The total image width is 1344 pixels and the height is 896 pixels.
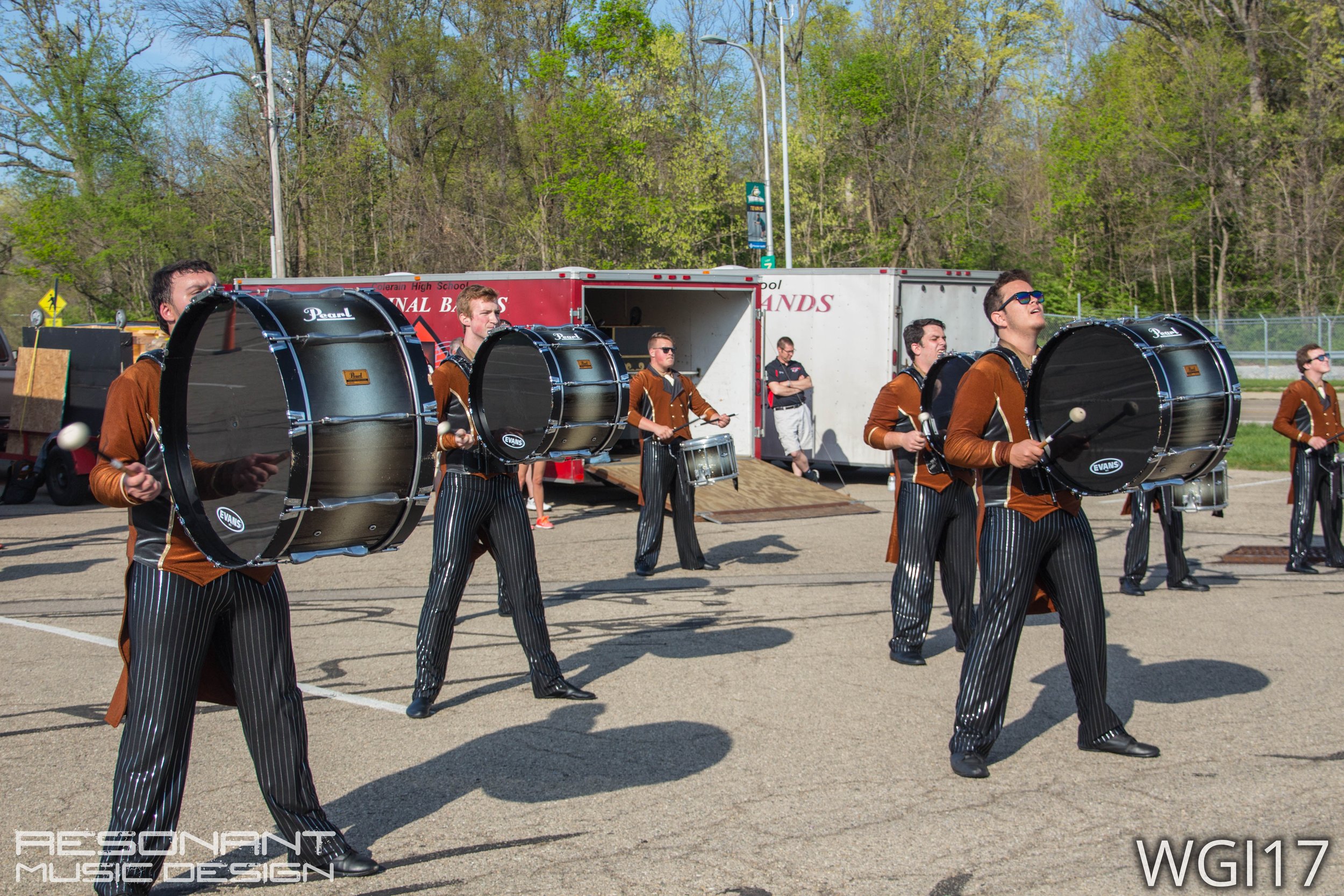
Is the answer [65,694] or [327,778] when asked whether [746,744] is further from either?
[65,694]

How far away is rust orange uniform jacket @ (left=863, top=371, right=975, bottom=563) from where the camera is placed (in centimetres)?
717

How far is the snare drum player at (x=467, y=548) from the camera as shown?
20.0 feet

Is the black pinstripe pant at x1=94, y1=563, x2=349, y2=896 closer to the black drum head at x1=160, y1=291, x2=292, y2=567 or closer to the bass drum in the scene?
the black drum head at x1=160, y1=291, x2=292, y2=567

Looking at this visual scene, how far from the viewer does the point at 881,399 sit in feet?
24.6

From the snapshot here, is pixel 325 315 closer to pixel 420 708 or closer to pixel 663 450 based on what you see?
pixel 420 708

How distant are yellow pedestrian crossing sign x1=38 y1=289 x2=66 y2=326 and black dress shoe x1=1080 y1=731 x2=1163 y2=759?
78.8 feet

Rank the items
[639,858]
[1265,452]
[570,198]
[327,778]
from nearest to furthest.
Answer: [639,858]
[327,778]
[1265,452]
[570,198]

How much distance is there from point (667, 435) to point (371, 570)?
2865 millimetres

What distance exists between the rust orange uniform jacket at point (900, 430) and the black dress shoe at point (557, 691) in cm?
204

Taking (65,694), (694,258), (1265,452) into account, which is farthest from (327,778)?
(694,258)

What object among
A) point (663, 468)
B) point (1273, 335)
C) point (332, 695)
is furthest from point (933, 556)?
point (1273, 335)

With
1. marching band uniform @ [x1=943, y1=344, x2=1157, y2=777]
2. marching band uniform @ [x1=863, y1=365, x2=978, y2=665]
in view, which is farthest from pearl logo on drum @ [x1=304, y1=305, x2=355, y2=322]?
marching band uniform @ [x1=863, y1=365, x2=978, y2=665]

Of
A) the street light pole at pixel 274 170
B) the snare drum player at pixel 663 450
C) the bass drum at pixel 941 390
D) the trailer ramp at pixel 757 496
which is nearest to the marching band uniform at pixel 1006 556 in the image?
the bass drum at pixel 941 390

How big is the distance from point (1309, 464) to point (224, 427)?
355 inches
